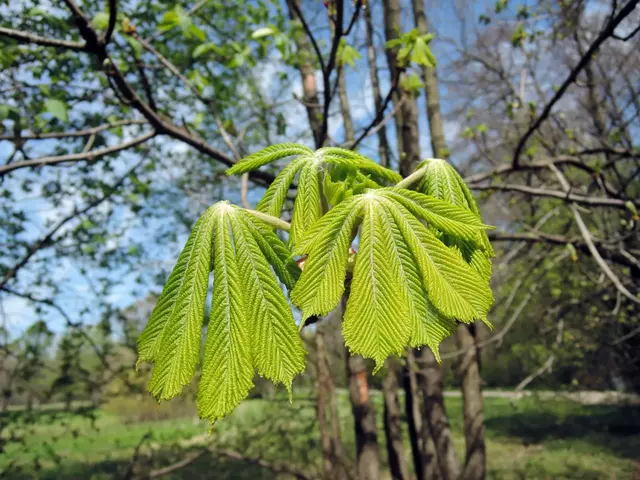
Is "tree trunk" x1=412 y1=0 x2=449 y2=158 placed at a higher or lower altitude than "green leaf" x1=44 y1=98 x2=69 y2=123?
higher

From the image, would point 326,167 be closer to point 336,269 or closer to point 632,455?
point 336,269

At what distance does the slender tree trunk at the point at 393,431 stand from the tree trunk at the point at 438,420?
590 millimetres

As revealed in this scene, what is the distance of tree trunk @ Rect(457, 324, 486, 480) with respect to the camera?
316cm

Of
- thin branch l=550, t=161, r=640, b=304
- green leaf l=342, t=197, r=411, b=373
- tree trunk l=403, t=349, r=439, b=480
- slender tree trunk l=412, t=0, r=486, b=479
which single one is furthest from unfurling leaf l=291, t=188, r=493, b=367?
tree trunk l=403, t=349, r=439, b=480

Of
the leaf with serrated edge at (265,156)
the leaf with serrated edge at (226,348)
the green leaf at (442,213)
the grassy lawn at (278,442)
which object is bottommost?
the grassy lawn at (278,442)

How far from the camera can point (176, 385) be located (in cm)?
58

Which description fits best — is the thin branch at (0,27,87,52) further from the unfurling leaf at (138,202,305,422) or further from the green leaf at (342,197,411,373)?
the green leaf at (342,197,411,373)

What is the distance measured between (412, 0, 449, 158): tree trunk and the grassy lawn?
9.48 feet

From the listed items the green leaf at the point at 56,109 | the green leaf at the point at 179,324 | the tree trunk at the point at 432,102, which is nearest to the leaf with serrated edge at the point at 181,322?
the green leaf at the point at 179,324

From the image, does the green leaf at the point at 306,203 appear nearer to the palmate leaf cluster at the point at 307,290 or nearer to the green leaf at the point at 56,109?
the palmate leaf cluster at the point at 307,290

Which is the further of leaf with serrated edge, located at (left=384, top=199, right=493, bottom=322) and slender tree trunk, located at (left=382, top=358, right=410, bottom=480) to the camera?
slender tree trunk, located at (left=382, top=358, right=410, bottom=480)

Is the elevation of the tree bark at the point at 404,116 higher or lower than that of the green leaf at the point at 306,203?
higher

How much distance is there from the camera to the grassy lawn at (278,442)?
504 cm

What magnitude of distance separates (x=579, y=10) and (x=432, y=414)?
11.2ft
